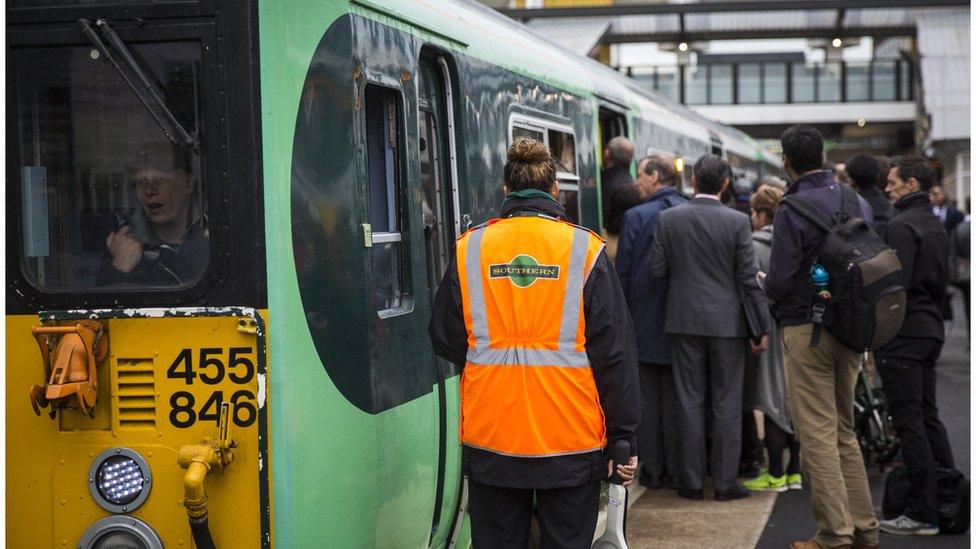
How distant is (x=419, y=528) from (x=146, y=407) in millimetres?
1316

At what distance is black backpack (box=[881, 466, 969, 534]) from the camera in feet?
22.8

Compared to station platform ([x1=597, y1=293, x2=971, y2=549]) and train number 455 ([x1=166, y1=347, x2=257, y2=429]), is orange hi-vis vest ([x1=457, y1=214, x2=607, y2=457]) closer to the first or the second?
train number 455 ([x1=166, y1=347, x2=257, y2=429])

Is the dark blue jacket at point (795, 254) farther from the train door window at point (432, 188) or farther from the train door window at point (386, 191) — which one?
the train door window at point (386, 191)

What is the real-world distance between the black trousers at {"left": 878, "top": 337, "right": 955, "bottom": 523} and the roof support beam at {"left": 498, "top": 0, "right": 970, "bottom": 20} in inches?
315

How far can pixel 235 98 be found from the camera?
4031mm

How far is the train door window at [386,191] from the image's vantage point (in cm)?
477

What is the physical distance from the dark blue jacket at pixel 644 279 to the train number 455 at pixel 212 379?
445 cm

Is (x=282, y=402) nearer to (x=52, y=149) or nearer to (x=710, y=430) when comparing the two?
(x=52, y=149)

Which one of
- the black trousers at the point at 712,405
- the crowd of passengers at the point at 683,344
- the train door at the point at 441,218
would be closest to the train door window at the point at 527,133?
the train door at the point at 441,218

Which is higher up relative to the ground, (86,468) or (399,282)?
(399,282)

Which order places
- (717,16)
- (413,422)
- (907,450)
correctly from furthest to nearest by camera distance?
1. (717,16)
2. (907,450)
3. (413,422)

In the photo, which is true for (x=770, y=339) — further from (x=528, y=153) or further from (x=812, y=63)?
(x=812, y=63)

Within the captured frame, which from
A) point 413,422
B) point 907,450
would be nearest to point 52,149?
point 413,422

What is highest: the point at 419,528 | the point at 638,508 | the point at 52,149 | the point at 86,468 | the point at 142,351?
the point at 52,149
